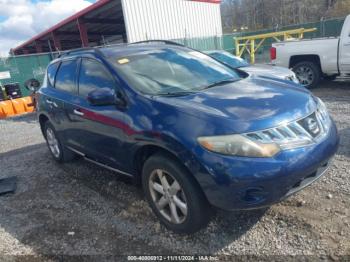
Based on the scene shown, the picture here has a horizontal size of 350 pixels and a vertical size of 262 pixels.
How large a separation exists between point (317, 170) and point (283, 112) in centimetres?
61

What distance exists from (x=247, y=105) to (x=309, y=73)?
24.6 feet

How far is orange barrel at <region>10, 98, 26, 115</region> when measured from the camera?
1248 cm

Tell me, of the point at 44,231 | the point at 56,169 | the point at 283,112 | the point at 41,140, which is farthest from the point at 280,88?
the point at 41,140

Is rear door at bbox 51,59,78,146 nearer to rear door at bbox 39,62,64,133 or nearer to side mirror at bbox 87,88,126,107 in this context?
rear door at bbox 39,62,64,133

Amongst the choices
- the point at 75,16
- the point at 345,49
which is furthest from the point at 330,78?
the point at 75,16

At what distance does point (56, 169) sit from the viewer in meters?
5.27

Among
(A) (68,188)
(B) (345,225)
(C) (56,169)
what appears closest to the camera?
(B) (345,225)

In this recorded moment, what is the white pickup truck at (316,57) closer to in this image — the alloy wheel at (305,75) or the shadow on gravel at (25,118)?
the alloy wheel at (305,75)

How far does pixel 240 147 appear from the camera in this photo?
2.47 metres

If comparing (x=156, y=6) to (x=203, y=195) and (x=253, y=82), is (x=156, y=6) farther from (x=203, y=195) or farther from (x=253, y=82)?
(x=203, y=195)

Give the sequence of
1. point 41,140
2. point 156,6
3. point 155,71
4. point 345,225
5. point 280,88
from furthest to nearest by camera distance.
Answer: point 156,6 < point 41,140 < point 155,71 < point 280,88 < point 345,225

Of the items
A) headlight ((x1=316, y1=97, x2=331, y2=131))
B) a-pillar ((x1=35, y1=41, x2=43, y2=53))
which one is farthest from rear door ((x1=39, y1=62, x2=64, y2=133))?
a-pillar ((x1=35, y1=41, x2=43, y2=53))

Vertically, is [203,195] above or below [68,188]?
above

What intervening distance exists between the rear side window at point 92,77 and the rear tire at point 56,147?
1.40 m
